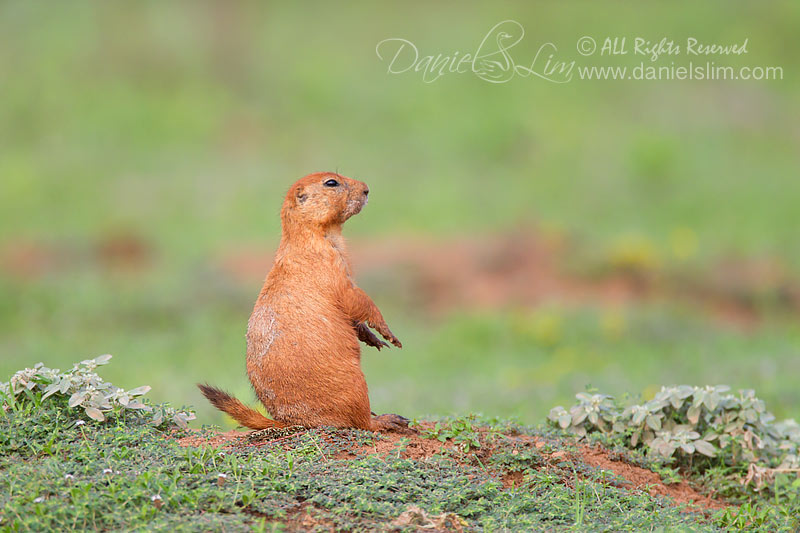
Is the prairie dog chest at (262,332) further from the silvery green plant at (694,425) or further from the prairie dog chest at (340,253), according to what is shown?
the silvery green plant at (694,425)

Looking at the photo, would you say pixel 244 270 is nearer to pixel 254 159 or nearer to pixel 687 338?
pixel 254 159

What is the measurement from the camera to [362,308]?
4.75 metres

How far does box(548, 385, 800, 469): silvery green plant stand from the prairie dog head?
1.77 m

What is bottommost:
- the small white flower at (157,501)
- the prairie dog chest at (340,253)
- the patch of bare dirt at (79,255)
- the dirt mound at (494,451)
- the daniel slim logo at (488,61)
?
the small white flower at (157,501)

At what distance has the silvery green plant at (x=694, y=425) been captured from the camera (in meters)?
5.36

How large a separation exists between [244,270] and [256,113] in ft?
18.6

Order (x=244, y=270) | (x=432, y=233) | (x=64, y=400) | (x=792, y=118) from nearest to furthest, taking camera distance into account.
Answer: (x=64, y=400)
(x=244, y=270)
(x=432, y=233)
(x=792, y=118)

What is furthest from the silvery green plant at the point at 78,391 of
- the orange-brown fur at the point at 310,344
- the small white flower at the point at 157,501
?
the small white flower at the point at 157,501

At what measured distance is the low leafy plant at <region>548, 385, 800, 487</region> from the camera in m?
5.35

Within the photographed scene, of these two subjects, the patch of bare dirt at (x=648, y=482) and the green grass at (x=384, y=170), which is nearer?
the patch of bare dirt at (x=648, y=482)

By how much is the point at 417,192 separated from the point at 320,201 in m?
9.78

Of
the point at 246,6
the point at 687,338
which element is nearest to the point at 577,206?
the point at 687,338

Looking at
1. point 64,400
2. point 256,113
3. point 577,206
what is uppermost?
point 256,113

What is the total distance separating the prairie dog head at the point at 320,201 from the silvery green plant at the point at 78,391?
1.19 meters
